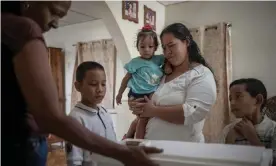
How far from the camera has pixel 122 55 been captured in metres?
0.75

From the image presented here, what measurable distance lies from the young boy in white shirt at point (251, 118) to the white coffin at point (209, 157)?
8 centimetres

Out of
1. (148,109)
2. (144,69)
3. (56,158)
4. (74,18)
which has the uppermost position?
(74,18)

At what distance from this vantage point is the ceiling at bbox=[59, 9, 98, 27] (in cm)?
56

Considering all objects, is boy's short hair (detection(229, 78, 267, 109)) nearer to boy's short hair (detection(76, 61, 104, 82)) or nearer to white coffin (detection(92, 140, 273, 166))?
white coffin (detection(92, 140, 273, 166))

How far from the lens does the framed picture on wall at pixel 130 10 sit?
692mm

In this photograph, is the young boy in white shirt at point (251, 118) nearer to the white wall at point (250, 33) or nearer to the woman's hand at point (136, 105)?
the white wall at point (250, 33)

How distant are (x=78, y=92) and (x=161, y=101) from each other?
199 mm

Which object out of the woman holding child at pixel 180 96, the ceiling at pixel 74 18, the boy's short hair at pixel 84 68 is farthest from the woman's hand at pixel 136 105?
the ceiling at pixel 74 18

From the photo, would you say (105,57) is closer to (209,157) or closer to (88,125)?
(88,125)

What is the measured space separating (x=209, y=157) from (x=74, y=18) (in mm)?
419

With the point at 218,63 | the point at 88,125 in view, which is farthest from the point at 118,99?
the point at 218,63

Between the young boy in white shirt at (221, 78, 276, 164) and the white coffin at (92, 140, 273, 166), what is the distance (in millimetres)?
81

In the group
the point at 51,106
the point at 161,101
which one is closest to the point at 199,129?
the point at 161,101

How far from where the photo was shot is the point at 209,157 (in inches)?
18.0
